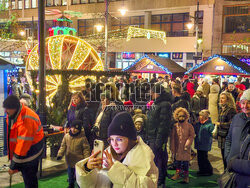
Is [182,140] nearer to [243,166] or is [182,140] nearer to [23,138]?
[243,166]

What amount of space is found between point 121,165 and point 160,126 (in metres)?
3.25

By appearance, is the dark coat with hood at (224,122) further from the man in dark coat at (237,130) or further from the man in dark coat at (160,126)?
the man in dark coat at (237,130)

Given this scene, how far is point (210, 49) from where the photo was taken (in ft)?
100

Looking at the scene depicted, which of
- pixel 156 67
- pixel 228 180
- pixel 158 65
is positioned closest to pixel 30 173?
pixel 228 180

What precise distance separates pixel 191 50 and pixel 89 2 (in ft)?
52.2

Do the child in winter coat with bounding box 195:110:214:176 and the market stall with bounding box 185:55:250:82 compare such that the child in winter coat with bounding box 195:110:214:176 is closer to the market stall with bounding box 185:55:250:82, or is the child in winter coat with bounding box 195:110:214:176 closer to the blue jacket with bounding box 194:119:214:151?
the blue jacket with bounding box 194:119:214:151

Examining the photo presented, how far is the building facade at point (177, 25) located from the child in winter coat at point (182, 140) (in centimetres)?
1992

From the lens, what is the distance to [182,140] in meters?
6.32

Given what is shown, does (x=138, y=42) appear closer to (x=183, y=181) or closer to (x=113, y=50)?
(x=113, y=50)

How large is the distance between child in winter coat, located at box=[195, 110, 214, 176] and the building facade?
1964cm

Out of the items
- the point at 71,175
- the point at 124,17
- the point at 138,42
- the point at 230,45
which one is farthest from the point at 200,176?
the point at 124,17

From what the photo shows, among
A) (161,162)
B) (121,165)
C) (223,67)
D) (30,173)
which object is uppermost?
(223,67)

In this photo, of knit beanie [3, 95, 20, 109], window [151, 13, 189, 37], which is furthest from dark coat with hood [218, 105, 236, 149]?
window [151, 13, 189, 37]

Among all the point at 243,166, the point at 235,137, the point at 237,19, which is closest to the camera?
the point at 243,166
